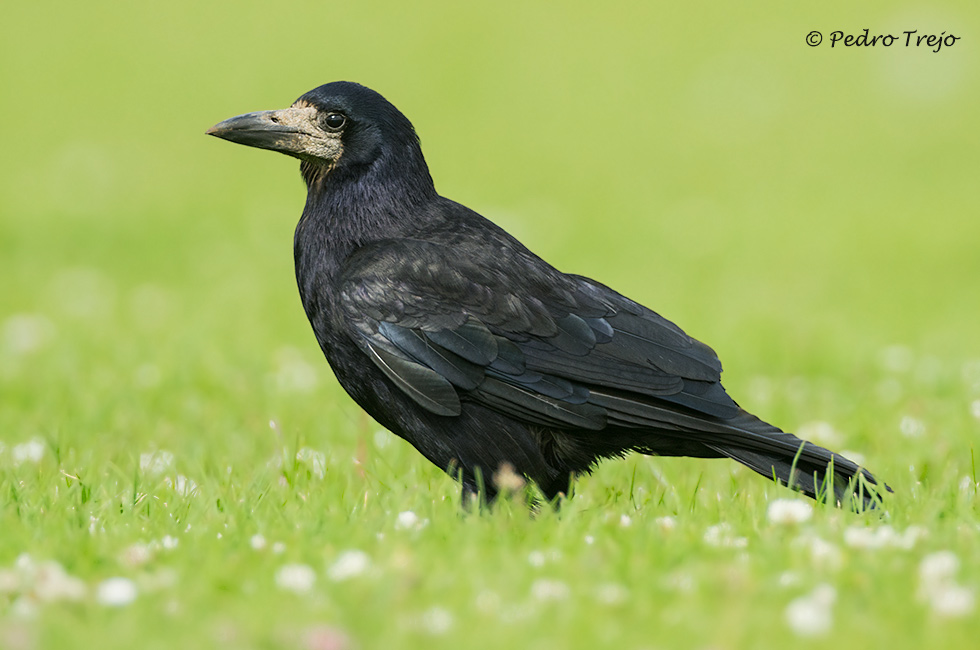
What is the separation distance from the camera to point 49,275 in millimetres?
10258

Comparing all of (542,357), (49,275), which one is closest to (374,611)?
(542,357)

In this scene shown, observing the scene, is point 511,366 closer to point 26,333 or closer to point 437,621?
point 437,621

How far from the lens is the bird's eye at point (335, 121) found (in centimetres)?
430

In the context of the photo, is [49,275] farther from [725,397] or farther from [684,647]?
[684,647]

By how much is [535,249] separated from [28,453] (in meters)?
6.55

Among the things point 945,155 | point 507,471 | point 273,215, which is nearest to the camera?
point 507,471

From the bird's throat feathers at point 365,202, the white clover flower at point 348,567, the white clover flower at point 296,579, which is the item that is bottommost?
the white clover flower at point 296,579

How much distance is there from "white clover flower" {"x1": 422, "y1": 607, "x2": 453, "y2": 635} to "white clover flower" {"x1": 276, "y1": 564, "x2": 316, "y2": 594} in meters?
0.36

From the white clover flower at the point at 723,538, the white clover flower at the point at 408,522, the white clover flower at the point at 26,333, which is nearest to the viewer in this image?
the white clover flower at the point at 723,538

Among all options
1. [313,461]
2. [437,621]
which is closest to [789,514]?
[437,621]

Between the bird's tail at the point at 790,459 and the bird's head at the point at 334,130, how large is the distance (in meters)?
1.55

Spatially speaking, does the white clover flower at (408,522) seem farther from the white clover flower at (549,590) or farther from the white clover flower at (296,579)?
the white clover flower at (549,590)

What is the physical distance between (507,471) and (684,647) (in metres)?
1.24

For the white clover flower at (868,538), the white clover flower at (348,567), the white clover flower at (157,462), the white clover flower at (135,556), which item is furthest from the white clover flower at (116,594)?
the white clover flower at (157,462)
